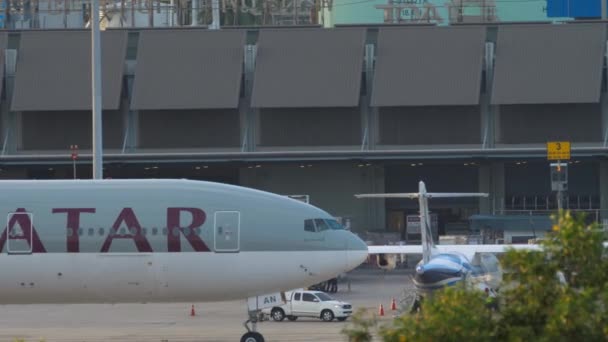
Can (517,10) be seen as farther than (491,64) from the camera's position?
Yes

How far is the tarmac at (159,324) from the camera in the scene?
33969 millimetres

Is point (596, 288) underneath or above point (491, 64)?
underneath

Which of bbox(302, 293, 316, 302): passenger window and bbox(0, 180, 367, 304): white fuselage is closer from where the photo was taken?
bbox(0, 180, 367, 304): white fuselage

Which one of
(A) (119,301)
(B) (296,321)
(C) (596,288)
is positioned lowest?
(B) (296,321)

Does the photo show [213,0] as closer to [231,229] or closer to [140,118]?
[140,118]

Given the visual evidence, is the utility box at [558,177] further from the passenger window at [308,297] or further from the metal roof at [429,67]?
the passenger window at [308,297]

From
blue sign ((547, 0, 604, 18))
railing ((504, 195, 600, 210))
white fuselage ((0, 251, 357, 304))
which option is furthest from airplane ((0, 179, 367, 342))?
blue sign ((547, 0, 604, 18))

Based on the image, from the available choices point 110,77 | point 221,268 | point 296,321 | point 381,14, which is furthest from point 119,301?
point 381,14

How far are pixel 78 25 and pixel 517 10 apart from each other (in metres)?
31.5

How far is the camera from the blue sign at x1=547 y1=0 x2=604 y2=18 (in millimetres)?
80125

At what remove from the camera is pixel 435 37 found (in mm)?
66500

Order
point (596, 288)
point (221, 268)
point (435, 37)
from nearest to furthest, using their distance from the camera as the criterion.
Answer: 1. point (596, 288)
2. point (221, 268)
3. point (435, 37)

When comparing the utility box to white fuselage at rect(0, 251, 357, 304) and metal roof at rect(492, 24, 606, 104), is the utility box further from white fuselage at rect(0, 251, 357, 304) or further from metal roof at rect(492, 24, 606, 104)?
white fuselage at rect(0, 251, 357, 304)

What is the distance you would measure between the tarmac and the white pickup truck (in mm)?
281
